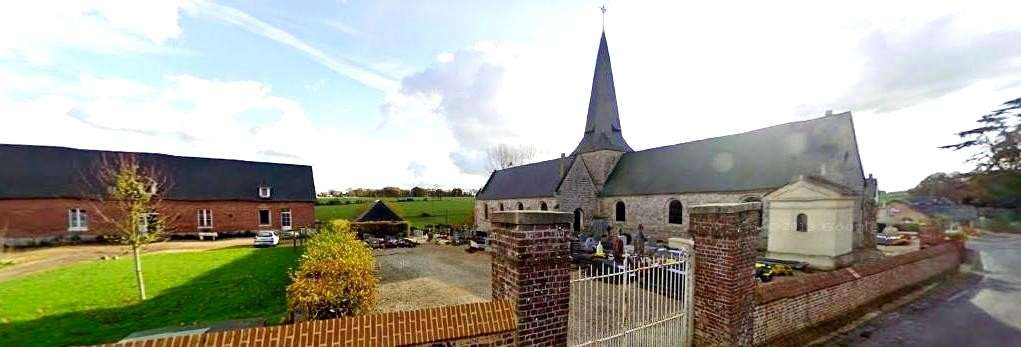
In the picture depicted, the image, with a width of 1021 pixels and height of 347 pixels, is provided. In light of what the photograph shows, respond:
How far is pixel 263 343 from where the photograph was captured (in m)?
2.77

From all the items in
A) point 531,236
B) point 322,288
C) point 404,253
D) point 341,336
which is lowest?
point 404,253

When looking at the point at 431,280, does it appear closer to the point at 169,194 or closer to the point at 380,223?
the point at 380,223

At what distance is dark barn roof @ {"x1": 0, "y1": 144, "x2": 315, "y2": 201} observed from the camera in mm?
25656

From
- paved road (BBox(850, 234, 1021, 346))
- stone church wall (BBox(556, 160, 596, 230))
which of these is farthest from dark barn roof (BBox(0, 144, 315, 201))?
paved road (BBox(850, 234, 1021, 346))

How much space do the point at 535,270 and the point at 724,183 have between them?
778 inches

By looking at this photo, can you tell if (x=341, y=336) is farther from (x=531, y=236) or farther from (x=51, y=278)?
(x=51, y=278)

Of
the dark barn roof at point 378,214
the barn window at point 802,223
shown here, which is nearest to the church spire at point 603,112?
the barn window at point 802,223

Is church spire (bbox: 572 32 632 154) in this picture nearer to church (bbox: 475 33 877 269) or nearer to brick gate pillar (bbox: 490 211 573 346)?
church (bbox: 475 33 877 269)

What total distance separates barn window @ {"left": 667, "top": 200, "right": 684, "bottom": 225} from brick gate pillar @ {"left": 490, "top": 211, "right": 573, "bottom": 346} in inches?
788

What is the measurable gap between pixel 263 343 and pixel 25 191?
124 feet

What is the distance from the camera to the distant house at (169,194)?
81.3ft

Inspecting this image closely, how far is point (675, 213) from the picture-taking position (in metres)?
22.3

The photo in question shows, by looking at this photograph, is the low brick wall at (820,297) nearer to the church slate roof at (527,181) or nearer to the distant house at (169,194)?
the church slate roof at (527,181)

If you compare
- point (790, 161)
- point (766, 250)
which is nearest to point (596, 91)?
point (790, 161)
